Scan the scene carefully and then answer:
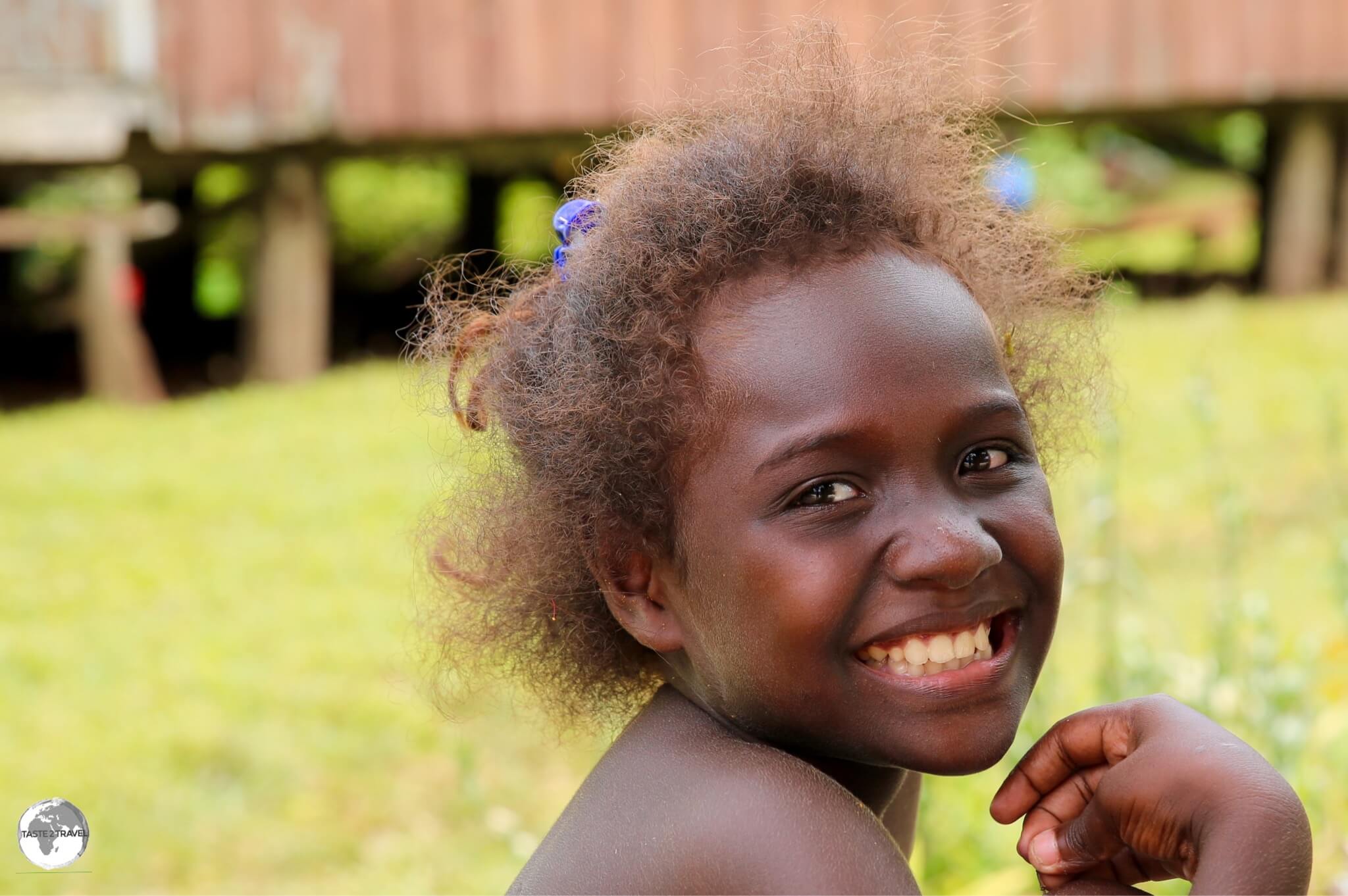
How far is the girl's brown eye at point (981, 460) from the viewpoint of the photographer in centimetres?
189

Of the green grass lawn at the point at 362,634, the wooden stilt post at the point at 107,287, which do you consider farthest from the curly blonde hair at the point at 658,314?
the wooden stilt post at the point at 107,287

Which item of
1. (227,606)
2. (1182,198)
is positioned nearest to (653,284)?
(227,606)

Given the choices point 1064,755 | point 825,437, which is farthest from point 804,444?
point 1064,755

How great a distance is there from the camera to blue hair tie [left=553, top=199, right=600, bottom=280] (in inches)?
84.0

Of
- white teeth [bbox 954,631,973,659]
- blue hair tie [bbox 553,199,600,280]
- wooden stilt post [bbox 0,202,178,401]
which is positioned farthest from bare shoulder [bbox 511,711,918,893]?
wooden stilt post [bbox 0,202,178,401]

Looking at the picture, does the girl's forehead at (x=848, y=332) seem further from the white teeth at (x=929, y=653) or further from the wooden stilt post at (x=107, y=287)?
the wooden stilt post at (x=107, y=287)

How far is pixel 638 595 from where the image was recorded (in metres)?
2.05

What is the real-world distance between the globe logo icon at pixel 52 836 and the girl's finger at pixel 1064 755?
1.75 m

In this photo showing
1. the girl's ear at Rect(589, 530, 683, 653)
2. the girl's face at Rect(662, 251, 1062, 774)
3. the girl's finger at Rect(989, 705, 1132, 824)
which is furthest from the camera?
the girl's ear at Rect(589, 530, 683, 653)

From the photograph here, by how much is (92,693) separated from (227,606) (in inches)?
30.4

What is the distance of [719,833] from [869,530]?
1.23 ft

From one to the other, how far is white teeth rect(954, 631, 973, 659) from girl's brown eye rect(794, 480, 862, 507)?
8.0 inches

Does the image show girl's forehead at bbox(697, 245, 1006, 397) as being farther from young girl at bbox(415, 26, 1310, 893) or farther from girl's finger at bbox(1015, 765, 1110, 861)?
girl's finger at bbox(1015, 765, 1110, 861)

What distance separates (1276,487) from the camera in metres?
6.52
